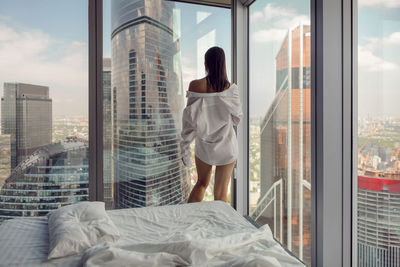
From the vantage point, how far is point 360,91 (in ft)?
5.42

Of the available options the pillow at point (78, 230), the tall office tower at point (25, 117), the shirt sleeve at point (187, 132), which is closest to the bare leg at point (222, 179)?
the shirt sleeve at point (187, 132)

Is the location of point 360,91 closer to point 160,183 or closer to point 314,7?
point 314,7

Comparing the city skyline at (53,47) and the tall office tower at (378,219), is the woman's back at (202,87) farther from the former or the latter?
the tall office tower at (378,219)

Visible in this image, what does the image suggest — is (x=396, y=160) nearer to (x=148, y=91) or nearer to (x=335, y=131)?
(x=335, y=131)

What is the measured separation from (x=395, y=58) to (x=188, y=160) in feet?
5.25

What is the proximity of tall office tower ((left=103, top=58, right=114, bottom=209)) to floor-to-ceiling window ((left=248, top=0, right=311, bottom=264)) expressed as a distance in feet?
4.43

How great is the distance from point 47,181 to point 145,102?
3.62 ft

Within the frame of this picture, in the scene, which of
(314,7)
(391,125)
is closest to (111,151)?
(314,7)

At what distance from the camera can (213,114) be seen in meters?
2.43

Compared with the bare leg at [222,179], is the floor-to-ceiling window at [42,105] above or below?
above

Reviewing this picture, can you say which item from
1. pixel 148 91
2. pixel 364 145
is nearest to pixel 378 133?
pixel 364 145

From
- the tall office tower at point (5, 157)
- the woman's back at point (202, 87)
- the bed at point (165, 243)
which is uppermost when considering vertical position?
the woman's back at point (202, 87)

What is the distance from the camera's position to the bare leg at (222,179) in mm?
2541

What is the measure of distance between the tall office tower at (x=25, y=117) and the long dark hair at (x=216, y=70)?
4.64 ft
